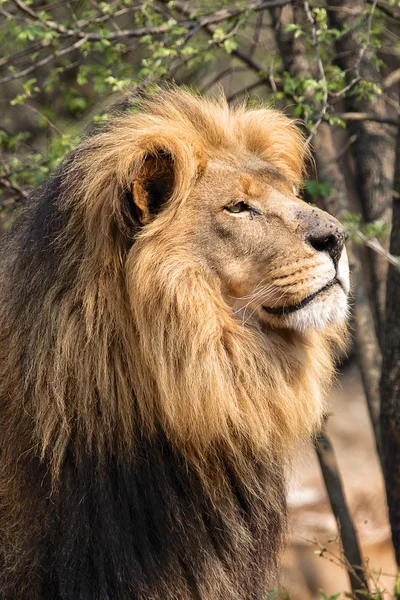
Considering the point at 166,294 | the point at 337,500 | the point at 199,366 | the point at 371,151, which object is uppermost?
the point at 371,151

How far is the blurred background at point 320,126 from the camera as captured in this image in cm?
452

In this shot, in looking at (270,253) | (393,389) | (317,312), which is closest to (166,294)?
(270,253)

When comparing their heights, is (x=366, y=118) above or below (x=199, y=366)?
above

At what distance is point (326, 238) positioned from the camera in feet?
9.70

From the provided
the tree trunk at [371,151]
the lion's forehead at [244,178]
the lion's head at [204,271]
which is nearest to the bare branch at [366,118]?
the tree trunk at [371,151]

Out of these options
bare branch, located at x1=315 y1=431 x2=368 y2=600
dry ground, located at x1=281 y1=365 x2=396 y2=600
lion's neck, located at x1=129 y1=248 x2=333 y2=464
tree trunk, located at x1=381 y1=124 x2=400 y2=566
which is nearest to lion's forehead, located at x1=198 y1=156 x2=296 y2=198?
lion's neck, located at x1=129 y1=248 x2=333 y2=464

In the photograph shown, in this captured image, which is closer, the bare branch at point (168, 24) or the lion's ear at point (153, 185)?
the lion's ear at point (153, 185)

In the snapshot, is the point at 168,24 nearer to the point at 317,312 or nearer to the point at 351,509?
the point at 317,312

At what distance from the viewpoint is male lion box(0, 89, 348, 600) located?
294 cm

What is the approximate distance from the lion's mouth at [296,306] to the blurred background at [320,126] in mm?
808

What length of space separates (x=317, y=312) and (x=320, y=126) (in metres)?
2.72

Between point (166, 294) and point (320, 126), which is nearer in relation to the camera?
point (166, 294)

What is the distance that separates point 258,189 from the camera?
3.12 metres

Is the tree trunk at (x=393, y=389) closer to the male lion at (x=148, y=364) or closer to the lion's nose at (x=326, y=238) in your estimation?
the male lion at (x=148, y=364)
